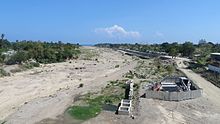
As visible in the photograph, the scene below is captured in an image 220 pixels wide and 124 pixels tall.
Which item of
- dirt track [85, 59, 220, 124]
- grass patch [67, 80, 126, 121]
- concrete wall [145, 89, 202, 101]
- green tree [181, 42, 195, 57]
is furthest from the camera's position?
green tree [181, 42, 195, 57]

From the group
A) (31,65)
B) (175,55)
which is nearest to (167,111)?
(31,65)

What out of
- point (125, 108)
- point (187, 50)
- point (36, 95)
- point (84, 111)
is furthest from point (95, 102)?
point (187, 50)

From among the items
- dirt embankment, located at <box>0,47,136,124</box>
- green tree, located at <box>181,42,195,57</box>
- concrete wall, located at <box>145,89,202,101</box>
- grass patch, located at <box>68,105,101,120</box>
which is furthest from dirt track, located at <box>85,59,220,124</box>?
green tree, located at <box>181,42,195,57</box>

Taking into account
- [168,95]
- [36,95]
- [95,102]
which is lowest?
[36,95]

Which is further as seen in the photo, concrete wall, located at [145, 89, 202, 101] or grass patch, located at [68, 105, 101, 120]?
concrete wall, located at [145, 89, 202, 101]

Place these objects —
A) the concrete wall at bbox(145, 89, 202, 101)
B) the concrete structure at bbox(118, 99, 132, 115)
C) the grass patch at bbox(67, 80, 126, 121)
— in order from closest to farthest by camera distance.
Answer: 1. the concrete structure at bbox(118, 99, 132, 115)
2. the grass patch at bbox(67, 80, 126, 121)
3. the concrete wall at bbox(145, 89, 202, 101)

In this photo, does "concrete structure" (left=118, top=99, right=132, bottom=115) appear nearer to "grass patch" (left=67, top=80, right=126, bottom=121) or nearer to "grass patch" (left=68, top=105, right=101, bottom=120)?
"grass patch" (left=67, top=80, right=126, bottom=121)

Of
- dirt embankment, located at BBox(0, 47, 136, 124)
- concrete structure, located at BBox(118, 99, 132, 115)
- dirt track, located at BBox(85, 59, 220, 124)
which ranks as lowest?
dirt embankment, located at BBox(0, 47, 136, 124)

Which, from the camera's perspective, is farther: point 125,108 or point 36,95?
point 36,95

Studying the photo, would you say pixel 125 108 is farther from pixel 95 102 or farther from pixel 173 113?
pixel 95 102

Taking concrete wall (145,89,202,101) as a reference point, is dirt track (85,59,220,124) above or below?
below

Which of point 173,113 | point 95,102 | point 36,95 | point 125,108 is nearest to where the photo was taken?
point 125,108
